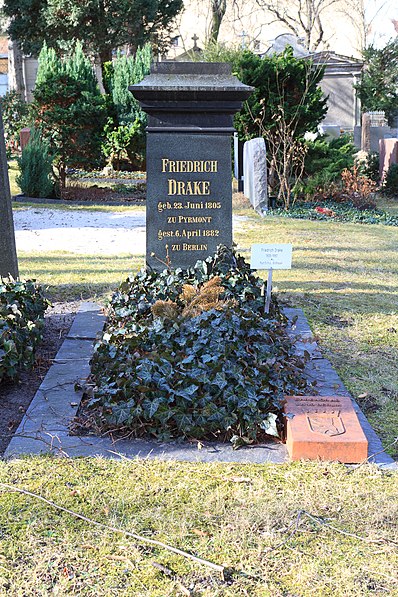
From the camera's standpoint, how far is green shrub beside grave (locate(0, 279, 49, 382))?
12.4 ft

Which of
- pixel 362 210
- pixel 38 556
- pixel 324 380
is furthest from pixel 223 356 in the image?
pixel 362 210

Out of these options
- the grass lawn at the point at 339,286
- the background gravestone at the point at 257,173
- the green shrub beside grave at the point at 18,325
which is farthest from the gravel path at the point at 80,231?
the green shrub beside grave at the point at 18,325

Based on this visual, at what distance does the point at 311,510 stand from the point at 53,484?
110cm

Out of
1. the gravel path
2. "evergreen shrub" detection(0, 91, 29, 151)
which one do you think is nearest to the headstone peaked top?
the gravel path

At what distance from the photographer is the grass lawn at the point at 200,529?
7.61 ft

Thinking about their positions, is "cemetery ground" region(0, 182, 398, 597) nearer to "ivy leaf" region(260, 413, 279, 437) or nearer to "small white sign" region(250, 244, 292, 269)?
"ivy leaf" region(260, 413, 279, 437)

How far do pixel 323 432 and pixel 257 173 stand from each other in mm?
9091

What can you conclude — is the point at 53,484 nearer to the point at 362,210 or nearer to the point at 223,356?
the point at 223,356

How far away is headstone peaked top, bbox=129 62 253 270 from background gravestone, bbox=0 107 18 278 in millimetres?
1265

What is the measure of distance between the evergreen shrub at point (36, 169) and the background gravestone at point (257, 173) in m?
3.82

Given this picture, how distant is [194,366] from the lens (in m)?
3.49

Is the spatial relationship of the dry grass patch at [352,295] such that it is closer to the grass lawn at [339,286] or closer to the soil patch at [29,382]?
the grass lawn at [339,286]

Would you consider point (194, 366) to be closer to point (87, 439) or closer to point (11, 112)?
point (87, 439)

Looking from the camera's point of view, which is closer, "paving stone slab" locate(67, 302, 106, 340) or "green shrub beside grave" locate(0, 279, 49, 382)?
"green shrub beside grave" locate(0, 279, 49, 382)
